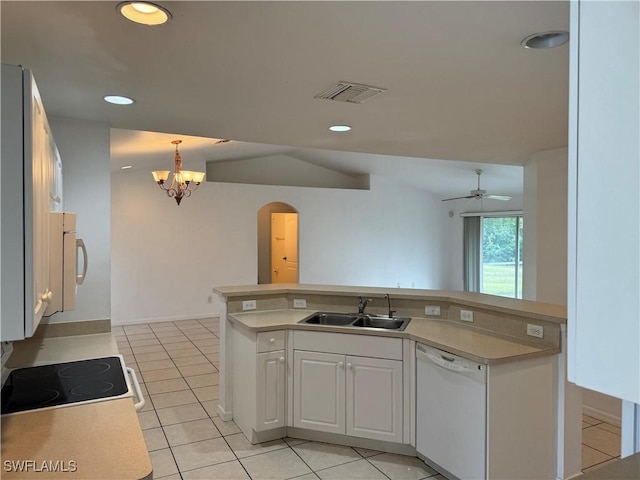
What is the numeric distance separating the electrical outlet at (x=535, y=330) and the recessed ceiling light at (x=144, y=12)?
2.56 m

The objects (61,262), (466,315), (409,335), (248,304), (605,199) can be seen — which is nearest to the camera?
(605,199)

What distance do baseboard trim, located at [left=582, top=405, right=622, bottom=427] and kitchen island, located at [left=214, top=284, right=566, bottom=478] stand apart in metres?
1.50

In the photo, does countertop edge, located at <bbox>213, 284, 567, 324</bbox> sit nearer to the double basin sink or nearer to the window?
the double basin sink

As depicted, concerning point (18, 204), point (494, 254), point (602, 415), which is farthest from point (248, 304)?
point (494, 254)

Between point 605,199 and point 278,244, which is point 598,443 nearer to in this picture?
point 605,199

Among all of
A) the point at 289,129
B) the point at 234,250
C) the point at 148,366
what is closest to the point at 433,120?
the point at 289,129

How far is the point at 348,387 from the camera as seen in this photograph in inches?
119

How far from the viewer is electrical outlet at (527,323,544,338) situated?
264 cm

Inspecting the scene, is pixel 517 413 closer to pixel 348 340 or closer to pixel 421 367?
pixel 421 367

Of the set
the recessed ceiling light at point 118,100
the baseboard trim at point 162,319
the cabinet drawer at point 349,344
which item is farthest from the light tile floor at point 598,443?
the baseboard trim at point 162,319

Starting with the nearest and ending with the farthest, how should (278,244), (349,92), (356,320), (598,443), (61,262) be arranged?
(61,262), (349,92), (598,443), (356,320), (278,244)

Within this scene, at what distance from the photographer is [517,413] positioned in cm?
244

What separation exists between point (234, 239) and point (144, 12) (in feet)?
21.9

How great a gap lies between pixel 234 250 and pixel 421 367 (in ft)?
19.0
